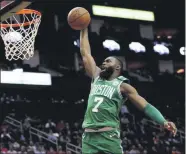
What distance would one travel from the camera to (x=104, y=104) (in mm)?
4793

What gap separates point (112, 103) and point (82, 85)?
1599 cm

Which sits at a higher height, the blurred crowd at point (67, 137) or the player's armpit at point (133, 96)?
the player's armpit at point (133, 96)

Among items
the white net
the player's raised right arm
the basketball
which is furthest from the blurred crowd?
the player's raised right arm

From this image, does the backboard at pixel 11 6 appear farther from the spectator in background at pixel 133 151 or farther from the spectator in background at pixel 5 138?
the spectator in background at pixel 133 151

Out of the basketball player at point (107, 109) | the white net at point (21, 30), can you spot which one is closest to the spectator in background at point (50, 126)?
the white net at point (21, 30)

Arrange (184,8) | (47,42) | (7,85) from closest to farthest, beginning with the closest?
(7,85) < (47,42) < (184,8)

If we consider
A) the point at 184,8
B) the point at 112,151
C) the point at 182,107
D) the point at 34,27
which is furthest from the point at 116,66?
the point at 182,107

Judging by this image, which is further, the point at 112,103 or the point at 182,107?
the point at 182,107

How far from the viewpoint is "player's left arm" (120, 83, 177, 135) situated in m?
4.48

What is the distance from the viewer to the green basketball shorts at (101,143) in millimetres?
4664

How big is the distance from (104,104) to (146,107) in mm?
403

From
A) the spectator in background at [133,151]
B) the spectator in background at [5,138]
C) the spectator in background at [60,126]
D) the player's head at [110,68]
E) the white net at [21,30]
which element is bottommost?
the spectator in background at [133,151]

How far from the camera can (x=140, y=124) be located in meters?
22.0

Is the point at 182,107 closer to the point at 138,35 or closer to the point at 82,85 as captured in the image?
the point at 138,35
